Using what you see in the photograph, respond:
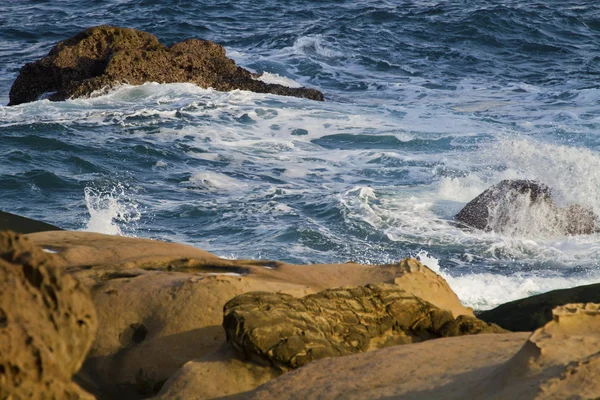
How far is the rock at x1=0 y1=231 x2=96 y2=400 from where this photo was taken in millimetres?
1959

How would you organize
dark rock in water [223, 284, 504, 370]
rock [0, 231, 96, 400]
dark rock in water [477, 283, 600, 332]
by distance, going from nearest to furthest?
rock [0, 231, 96, 400]
dark rock in water [223, 284, 504, 370]
dark rock in water [477, 283, 600, 332]

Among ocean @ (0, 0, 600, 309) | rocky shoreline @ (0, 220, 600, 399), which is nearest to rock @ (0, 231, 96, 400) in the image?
rocky shoreline @ (0, 220, 600, 399)

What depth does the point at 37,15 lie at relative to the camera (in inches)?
865

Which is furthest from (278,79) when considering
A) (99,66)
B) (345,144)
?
(345,144)

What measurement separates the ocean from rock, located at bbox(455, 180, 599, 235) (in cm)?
10

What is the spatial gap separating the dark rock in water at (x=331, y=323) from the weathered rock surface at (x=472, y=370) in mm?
198

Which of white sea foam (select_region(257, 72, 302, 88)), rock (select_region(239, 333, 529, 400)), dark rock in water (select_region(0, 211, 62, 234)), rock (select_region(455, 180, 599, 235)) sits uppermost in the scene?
rock (select_region(239, 333, 529, 400))

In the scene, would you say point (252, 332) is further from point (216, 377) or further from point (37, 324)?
point (37, 324)

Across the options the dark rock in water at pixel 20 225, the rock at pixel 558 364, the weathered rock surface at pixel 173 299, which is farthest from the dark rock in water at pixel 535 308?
the dark rock in water at pixel 20 225

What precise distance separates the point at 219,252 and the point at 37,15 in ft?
54.2

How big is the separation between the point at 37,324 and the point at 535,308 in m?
3.46

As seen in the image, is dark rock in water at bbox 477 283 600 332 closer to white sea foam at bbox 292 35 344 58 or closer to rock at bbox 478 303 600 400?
rock at bbox 478 303 600 400

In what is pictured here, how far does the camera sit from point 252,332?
3.30 meters

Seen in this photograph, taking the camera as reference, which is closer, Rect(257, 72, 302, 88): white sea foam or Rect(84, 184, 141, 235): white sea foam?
Rect(84, 184, 141, 235): white sea foam
